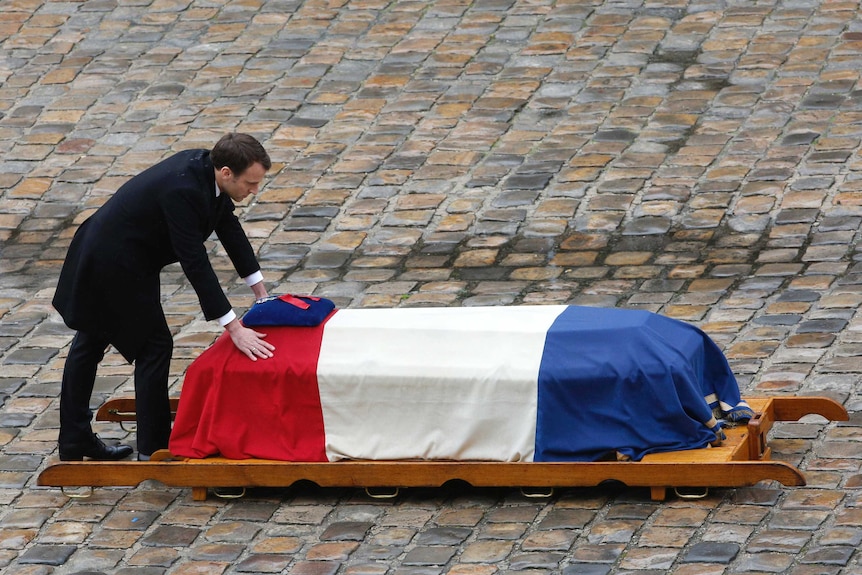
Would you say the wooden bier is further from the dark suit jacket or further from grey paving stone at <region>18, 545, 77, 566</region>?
the dark suit jacket

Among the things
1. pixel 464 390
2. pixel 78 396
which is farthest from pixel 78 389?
pixel 464 390

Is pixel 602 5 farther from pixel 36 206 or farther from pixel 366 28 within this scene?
pixel 36 206

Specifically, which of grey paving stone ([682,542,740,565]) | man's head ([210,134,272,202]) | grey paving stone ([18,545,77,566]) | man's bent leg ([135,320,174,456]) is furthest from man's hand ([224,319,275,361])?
grey paving stone ([682,542,740,565])

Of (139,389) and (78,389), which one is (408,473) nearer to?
(139,389)

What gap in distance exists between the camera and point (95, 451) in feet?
19.4

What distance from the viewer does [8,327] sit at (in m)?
7.72

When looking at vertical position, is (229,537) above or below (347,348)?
below

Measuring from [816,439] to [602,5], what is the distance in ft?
18.5

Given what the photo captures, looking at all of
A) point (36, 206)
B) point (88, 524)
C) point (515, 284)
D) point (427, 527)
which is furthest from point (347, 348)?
point (36, 206)

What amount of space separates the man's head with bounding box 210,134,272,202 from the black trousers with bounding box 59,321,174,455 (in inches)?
26.3

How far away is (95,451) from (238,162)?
4.60 feet

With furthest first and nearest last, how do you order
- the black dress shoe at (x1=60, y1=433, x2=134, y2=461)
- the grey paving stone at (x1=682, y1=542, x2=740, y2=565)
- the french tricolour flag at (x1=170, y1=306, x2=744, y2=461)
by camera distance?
the black dress shoe at (x1=60, y1=433, x2=134, y2=461) < the french tricolour flag at (x1=170, y1=306, x2=744, y2=461) < the grey paving stone at (x1=682, y1=542, x2=740, y2=565)

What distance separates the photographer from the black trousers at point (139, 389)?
572 cm

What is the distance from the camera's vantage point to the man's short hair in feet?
17.9
